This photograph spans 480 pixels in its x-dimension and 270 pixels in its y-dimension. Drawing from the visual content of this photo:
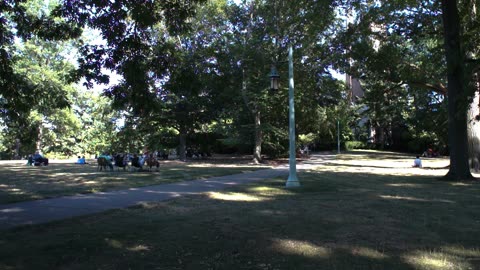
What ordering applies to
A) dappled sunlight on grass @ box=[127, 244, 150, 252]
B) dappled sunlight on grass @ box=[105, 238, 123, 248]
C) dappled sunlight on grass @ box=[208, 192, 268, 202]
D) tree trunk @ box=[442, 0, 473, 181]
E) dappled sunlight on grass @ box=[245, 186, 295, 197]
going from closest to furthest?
1. dappled sunlight on grass @ box=[127, 244, 150, 252]
2. dappled sunlight on grass @ box=[105, 238, 123, 248]
3. dappled sunlight on grass @ box=[208, 192, 268, 202]
4. dappled sunlight on grass @ box=[245, 186, 295, 197]
5. tree trunk @ box=[442, 0, 473, 181]

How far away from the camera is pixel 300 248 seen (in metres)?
5.88

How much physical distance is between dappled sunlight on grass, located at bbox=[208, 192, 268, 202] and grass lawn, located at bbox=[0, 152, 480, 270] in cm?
59

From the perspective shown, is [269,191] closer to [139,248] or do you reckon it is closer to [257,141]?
[139,248]

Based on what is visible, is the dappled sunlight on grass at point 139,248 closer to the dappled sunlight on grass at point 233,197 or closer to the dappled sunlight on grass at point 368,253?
the dappled sunlight on grass at point 368,253

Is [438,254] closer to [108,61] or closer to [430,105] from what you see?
[108,61]

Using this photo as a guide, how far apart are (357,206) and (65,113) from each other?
47.7 metres

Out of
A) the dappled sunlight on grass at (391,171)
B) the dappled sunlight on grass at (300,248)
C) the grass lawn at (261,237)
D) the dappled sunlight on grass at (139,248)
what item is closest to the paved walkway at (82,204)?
the grass lawn at (261,237)

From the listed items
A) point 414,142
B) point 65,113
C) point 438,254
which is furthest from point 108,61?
point 414,142

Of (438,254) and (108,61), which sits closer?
(438,254)

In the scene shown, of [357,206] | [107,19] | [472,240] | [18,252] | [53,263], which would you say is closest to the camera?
[53,263]

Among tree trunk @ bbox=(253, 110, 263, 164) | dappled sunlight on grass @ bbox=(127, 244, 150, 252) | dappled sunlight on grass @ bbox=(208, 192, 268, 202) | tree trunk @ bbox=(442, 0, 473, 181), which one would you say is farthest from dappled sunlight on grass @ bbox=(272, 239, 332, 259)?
tree trunk @ bbox=(253, 110, 263, 164)

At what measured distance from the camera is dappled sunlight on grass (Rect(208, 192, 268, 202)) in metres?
11.0

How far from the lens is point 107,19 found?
7.67 metres

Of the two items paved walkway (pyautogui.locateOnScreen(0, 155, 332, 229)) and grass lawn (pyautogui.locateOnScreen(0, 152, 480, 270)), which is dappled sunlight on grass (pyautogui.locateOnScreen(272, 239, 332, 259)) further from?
paved walkway (pyautogui.locateOnScreen(0, 155, 332, 229))
